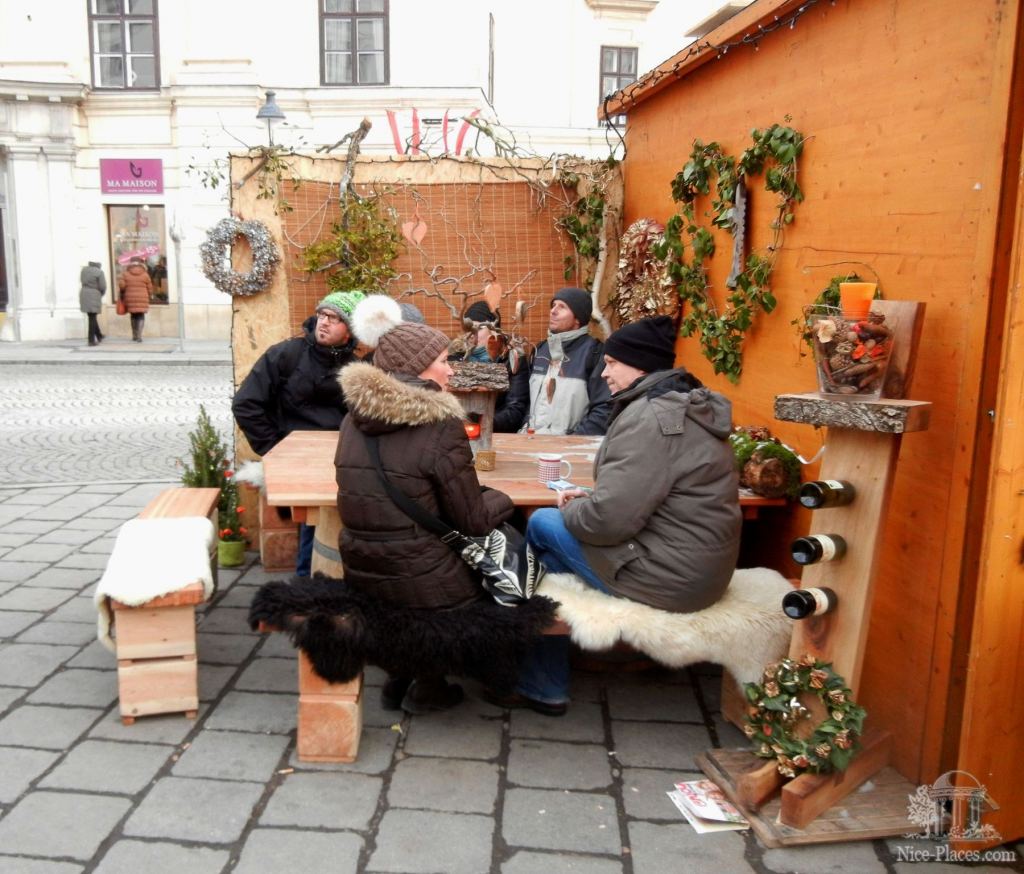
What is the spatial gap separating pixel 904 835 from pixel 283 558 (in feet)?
11.8

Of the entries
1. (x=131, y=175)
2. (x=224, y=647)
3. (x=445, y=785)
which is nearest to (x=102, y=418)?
(x=224, y=647)

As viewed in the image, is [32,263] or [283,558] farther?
[32,263]

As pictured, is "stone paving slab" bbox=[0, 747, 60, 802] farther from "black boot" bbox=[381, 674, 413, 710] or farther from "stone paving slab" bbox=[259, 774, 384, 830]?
"black boot" bbox=[381, 674, 413, 710]

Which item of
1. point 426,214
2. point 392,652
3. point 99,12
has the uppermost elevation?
point 99,12

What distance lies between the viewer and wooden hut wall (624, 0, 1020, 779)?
9.52 ft

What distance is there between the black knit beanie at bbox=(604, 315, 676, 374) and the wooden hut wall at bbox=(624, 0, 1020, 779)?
0.71 meters

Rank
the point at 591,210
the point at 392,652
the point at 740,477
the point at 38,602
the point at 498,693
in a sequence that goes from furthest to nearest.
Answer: the point at 591,210 → the point at 38,602 → the point at 740,477 → the point at 498,693 → the point at 392,652

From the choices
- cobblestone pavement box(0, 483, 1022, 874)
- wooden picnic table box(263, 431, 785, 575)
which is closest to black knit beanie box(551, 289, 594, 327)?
wooden picnic table box(263, 431, 785, 575)

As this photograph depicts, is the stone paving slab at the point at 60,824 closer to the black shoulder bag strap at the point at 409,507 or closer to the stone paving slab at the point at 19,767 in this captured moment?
the stone paving slab at the point at 19,767

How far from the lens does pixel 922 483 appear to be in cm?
314

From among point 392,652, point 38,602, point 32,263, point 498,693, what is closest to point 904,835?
point 498,693

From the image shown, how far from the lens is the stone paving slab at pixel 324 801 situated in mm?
3055

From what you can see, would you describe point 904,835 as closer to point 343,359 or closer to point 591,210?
point 343,359

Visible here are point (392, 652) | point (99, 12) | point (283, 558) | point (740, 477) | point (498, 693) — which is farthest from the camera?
point (99, 12)
